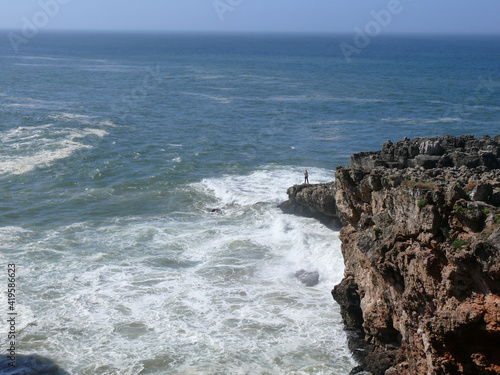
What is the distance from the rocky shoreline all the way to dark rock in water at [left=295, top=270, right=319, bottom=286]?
3.86 m

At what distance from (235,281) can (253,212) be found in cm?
1117

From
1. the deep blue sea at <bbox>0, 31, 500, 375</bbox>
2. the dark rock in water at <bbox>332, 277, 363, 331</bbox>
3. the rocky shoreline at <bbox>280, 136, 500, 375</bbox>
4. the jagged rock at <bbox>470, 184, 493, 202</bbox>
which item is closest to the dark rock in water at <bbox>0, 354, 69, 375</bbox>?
the deep blue sea at <bbox>0, 31, 500, 375</bbox>

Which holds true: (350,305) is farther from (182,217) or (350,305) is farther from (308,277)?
(182,217)

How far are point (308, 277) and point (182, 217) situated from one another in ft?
40.7

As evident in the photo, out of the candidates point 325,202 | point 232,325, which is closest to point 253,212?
point 325,202

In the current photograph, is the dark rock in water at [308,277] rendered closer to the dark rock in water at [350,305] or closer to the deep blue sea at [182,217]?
the deep blue sea at [182,217]

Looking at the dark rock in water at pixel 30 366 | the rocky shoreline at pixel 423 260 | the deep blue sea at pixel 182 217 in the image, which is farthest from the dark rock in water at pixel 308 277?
the dark rock in water at pixel 30 366

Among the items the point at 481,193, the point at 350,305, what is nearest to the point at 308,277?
the point at 350,305

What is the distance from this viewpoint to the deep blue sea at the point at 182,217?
83.5 feet

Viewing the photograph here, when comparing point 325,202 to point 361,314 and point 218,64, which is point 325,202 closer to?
point 361,314

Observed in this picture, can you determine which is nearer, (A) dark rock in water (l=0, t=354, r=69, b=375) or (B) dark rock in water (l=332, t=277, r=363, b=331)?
(A) dark rock in water (l=0, t=354, r=69, b=375)

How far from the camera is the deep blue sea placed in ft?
83.5

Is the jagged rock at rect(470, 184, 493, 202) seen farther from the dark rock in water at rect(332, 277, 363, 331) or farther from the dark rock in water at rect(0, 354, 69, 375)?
the dark rock in water at rect(0, 354, 69, 375)

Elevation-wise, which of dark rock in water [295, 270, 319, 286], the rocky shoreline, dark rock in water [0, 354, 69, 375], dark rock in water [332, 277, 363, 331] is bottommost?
dark rock in water [0, 354, 69, 375]
